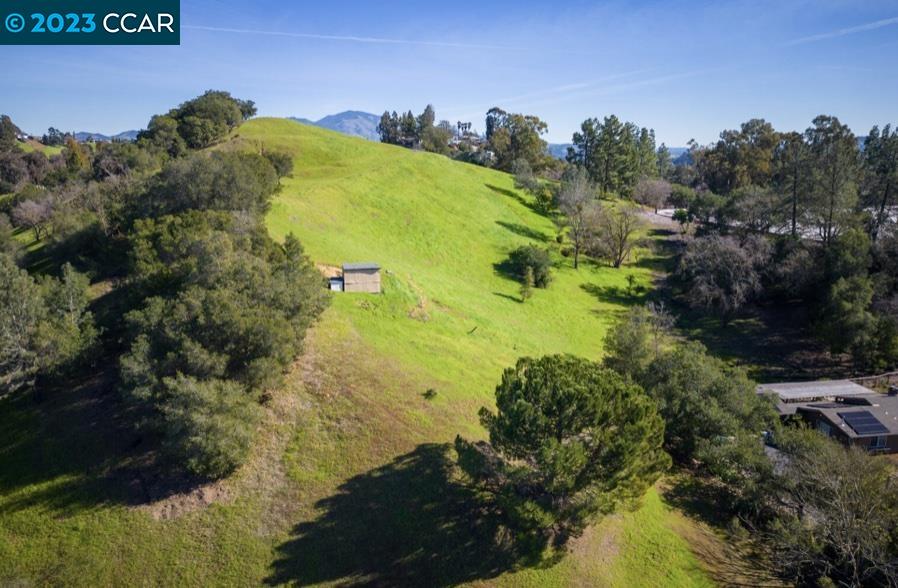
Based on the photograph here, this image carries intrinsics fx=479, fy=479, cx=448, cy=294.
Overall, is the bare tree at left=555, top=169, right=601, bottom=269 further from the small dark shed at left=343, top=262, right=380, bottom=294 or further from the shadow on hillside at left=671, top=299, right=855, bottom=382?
the small dark shed at left=343, top=262, right=380, bottom=294

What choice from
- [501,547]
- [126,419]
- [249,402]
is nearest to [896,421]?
[501,547]

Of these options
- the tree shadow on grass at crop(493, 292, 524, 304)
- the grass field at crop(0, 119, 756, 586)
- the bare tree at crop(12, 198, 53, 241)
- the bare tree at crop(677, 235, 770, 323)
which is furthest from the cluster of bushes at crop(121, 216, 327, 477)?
the bare tree at crop(677, 235, 770, 323)

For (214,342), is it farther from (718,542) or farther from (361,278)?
(718,542)

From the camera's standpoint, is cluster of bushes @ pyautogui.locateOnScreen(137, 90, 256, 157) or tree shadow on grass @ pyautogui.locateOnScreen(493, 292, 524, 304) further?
cluster of bushes @ pyautogui.locateOnScreen(137, 90, 256, 157)

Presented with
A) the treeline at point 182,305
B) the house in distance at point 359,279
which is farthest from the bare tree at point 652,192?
the house in distance at point 359,279

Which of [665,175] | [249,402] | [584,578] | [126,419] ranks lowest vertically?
[584,578]

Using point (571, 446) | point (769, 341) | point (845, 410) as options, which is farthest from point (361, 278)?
point (769, 341)

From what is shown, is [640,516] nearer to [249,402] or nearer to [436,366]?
[436,366]

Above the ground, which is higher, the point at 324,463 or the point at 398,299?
the point at 398,299
